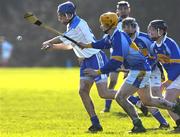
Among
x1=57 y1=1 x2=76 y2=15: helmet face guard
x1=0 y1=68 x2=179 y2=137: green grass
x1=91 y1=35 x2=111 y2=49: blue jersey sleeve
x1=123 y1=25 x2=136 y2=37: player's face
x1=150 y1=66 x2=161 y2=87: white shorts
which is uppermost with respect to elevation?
x1=57 y1=1 x2=76 y2=15: helmet face guard

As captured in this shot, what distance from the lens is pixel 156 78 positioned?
15305 millimetres

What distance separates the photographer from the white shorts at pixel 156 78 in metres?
15.2

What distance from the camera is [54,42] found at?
14.4 meters

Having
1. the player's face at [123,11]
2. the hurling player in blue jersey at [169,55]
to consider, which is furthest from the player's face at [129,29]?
the player's face at [123,11]

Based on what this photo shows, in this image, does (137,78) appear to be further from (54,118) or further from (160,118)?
(54,118)

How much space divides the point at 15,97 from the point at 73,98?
2.12 metres

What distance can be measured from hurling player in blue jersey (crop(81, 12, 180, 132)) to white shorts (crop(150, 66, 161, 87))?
166 cm

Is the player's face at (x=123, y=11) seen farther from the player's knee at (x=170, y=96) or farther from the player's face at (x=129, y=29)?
the player's knee at (x=170, y=96)

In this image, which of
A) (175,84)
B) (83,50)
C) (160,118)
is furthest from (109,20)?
(160,118)

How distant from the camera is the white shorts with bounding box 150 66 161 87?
15.2 m

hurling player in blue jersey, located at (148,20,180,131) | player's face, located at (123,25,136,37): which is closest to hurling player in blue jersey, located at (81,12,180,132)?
hurling player in blue jersey, located at (148,20,180,131)

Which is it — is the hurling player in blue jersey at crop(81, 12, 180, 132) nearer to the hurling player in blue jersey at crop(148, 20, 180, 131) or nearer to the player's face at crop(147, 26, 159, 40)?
the hurling player in blue jersey at crop(148, 20, 180, 131)

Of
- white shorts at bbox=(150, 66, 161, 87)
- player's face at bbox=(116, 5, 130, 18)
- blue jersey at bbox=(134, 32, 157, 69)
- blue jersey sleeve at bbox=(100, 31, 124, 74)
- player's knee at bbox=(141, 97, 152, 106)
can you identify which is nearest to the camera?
blue jersey sleeve at bbox=(100, 31, 124, 74)

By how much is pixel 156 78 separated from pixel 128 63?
2.08 metres
